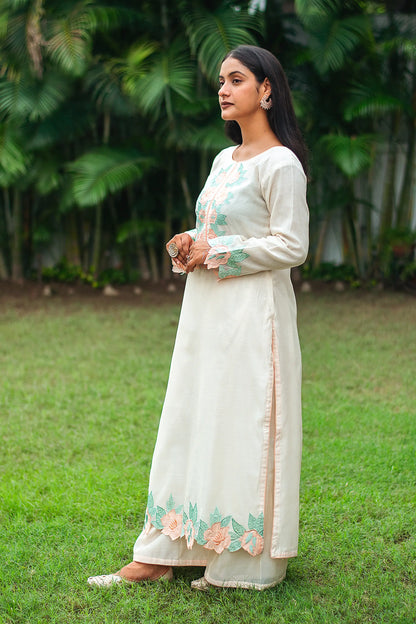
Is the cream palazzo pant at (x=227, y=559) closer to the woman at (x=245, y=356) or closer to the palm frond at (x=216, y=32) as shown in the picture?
the woman at (x=245, y=356)

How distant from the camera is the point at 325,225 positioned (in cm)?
909

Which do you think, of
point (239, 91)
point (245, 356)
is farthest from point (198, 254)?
point (239, 91)

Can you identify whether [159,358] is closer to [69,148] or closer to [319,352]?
[319,352]

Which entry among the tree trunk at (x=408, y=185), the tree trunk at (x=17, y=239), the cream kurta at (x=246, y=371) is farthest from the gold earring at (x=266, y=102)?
the tree trunk at (x=17, y=239)

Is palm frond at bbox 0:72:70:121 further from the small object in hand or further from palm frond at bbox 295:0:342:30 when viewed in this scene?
the small object in hand

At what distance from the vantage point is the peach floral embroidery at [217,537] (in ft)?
7.92

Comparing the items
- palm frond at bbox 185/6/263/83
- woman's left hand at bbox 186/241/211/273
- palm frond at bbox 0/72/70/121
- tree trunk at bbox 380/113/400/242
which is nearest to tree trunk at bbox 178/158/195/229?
palm frond at bbox 185/6/263/83

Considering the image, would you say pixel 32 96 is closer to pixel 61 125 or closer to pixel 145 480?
pixel 61 125

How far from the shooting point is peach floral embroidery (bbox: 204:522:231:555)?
241cm

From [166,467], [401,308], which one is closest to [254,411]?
[166,467]

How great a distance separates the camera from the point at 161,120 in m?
8.73

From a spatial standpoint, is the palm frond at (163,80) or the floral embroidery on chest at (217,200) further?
the palm frond at (163,80)

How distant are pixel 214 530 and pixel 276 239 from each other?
97 cm

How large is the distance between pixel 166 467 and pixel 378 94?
21.4 feet
